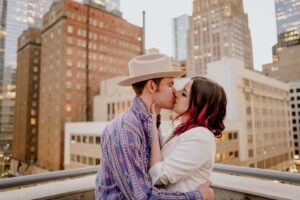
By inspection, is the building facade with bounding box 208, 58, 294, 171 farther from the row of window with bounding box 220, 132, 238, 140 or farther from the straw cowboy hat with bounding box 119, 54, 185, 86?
the straw cowboy hat with bounding box 119, 54, 185, 86

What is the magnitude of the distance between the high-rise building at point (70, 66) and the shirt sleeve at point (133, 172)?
158 ft

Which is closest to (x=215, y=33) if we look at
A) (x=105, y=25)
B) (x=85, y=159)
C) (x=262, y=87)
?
(x=105, y=25)

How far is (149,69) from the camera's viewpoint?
1.85 m

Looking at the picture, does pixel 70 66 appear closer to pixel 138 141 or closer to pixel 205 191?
pixel 138 141

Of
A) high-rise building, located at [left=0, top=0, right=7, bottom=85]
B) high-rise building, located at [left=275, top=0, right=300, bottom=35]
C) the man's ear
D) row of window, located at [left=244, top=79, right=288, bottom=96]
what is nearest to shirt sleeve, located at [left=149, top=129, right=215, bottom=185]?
the man's ear

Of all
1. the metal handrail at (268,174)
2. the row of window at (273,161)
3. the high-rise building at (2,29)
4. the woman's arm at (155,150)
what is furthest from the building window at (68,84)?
the high-rise building at (2,29)

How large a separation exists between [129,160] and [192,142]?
428 mm

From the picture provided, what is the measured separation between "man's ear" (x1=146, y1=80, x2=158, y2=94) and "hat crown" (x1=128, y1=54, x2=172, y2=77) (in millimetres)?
79

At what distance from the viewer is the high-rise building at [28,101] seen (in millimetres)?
62938

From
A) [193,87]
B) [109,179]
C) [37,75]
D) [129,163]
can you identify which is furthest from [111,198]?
[37,75]

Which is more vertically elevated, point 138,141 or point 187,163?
point 138,141

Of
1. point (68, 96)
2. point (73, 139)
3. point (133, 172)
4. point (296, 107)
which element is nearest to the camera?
point (133, 172)

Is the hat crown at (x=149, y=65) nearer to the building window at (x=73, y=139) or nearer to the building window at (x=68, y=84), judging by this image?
the building window at (x=73, y=139)

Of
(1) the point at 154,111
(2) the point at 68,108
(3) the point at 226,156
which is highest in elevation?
(2) the point at 68,108
